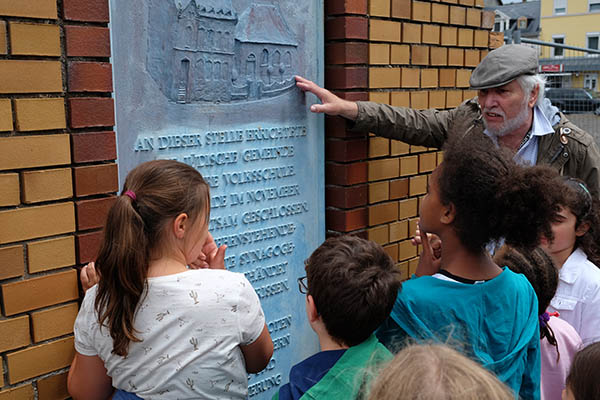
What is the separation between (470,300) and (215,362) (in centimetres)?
79

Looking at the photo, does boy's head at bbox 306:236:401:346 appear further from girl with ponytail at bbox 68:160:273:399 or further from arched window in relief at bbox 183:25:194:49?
arched window in relief at bbox 183:25:194:49

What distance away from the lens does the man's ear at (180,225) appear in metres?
1.79

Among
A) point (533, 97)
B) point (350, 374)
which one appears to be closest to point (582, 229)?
point (533, 97)

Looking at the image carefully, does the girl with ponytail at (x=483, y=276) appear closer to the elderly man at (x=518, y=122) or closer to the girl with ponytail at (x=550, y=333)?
the girl with ponytail at (x=550, y=333)

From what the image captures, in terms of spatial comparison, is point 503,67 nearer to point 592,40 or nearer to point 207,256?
point 207,256

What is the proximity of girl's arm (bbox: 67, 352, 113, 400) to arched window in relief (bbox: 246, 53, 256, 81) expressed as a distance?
1.34 meters

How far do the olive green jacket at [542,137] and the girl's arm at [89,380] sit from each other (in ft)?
5.57

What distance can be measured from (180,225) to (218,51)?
3.25ft

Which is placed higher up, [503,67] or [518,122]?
[503,67]

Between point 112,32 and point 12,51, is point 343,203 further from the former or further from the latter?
point 12,51

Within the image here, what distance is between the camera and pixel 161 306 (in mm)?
1725

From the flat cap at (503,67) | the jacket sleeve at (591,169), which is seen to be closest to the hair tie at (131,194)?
the flat cap at (503,67)

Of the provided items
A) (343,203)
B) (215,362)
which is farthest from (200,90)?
(215,362)

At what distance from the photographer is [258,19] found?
2662 mm
